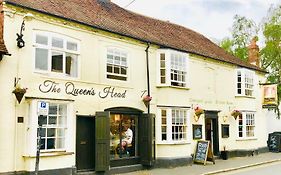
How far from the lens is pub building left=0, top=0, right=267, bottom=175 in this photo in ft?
41.9

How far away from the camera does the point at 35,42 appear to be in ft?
43.9

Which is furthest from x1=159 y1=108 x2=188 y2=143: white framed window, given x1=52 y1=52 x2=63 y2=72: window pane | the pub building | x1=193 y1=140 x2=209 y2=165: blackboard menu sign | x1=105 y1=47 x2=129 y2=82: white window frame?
x1=52 y1=52 x2=63 y2=72: window pane

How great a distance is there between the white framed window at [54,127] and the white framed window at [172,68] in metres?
5.93

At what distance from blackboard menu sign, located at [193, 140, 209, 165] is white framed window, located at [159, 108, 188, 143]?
1.27 m

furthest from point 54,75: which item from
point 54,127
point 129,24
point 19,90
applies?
point 129,24

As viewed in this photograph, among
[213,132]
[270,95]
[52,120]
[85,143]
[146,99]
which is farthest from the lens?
[270,95]

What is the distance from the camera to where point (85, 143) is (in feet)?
49.1

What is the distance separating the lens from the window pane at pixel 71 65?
14617 mm

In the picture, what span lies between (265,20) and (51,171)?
80.0ft

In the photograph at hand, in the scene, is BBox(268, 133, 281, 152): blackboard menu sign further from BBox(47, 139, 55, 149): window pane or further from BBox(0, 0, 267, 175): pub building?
BBox(47, 139, 55, 149): window pane

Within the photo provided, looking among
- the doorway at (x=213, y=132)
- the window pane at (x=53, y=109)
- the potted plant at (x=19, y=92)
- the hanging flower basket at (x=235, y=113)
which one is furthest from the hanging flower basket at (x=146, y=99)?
the hanging flower basket at (x=235, y=113)

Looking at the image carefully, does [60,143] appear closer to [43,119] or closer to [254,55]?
[43,119]

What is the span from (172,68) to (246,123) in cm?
816

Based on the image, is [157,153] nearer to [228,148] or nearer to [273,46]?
[228,148]
